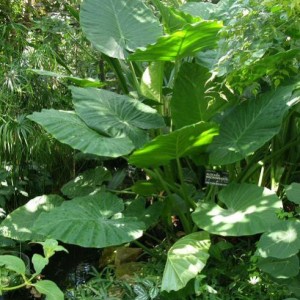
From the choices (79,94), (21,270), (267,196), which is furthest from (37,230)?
(267,196)

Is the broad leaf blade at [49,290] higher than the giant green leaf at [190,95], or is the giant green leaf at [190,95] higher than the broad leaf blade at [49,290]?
the giant green leaf at [190,95]

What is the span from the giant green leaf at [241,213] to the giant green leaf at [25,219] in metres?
0.94

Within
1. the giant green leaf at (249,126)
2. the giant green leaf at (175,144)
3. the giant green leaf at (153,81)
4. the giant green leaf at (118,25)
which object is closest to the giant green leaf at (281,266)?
the giant green leaf at (249,126)

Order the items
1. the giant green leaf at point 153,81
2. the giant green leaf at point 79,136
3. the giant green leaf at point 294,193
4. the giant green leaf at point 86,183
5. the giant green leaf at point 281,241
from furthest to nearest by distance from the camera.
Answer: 1. the giant green leaf at point 86,183
2. the giant green leaf at point 153,81
3. the giant green leaf at point 79,136
4. the giant green leaf at point 294,193
5. the giant green leaf at point 281,241

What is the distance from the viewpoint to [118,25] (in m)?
3.01

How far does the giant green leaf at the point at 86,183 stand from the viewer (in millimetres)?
2988

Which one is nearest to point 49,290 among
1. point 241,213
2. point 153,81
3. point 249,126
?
point 241,213

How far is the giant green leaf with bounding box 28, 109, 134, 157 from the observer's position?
2.21m

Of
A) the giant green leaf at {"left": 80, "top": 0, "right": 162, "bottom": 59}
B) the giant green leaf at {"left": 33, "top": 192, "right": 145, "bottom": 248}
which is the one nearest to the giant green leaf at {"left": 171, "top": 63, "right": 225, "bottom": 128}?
the giant green leaf at {"left": 80, "top": 0, "right": 162, "bottom": 59}

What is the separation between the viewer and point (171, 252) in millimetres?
2232

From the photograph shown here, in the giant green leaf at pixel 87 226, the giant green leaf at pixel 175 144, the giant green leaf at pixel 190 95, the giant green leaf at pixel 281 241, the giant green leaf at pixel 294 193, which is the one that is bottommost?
the giant green leaf at pixel 87 226

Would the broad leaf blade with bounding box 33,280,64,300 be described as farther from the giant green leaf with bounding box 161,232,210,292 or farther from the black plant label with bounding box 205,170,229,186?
the black plant label with bounding box 205,170,229,186

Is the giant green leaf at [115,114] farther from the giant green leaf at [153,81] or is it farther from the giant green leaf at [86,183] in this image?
the giant green leaf at [86,183]

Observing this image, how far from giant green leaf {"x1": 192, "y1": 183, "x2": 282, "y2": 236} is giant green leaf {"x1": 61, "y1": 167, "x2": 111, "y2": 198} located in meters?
0.89
